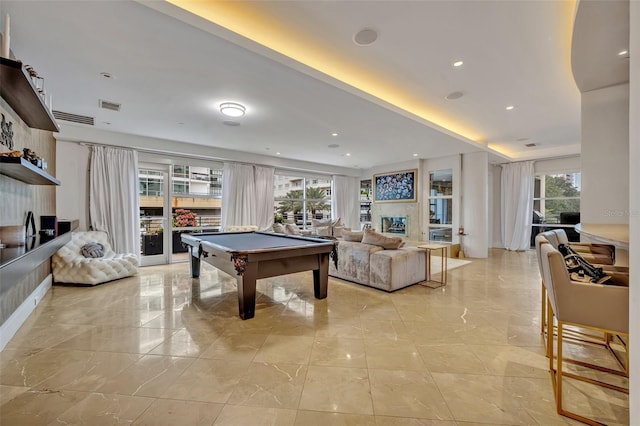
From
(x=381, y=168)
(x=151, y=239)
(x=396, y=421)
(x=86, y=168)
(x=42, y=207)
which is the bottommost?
(x=396, y=421)

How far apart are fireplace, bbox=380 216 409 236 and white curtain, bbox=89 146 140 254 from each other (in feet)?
22.5

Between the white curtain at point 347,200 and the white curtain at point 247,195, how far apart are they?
2.69 m

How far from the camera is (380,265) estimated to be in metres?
4.00

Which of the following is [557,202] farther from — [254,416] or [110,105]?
[110,105]

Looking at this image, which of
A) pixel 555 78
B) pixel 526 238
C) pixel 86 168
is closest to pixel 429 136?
pixel 555 78

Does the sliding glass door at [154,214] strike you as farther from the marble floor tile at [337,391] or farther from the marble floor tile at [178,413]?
the marble floor tile at [337,391]

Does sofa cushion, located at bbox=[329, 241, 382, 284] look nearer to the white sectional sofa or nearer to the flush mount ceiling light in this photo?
the white sectional sofa

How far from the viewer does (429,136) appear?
553 centimetres

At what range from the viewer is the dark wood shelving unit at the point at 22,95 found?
179 centimetres

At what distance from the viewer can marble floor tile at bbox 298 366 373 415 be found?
1677 mm

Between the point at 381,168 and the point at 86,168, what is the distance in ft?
25.1

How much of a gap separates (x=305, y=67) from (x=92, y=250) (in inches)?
186

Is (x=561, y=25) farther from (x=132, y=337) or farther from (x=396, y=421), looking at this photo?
(x=132, y=337)

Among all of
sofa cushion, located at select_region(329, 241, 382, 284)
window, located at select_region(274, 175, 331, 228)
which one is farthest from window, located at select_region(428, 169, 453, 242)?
sofa cushion, located at select_region(329, 241, 382, 284)
